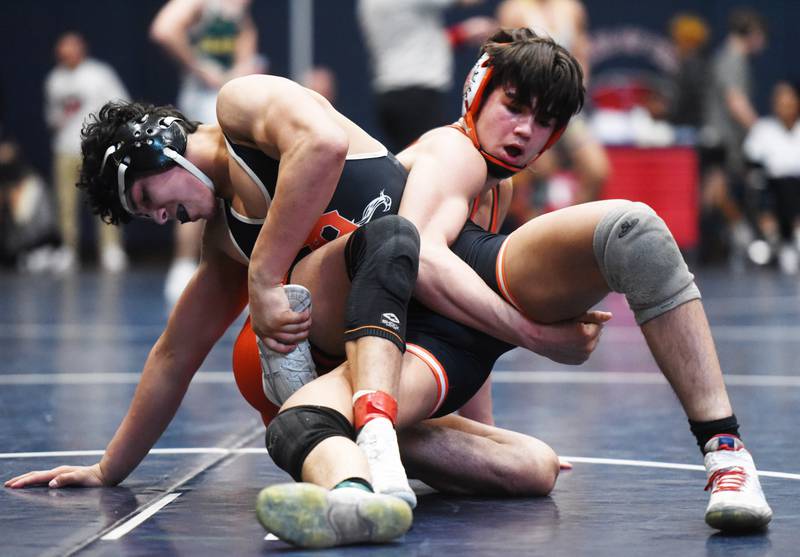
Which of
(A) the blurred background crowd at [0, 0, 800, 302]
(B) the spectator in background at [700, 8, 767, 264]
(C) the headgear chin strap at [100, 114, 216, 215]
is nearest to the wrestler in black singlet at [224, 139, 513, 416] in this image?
(C) the headgear chin strap at [100, 114, 216, 215]

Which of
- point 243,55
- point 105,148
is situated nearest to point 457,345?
point 105,148

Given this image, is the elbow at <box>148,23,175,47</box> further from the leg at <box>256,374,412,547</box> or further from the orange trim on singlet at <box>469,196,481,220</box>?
the leg at <box>256,374,412,547</box>

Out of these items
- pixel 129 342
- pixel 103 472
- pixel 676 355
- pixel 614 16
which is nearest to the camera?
pixel 676 355

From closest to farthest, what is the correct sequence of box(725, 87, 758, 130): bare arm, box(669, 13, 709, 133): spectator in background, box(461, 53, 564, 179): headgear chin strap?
box(461, 53, 564, 179): headgear chin strap, box(725, 87, 758, 130): bare arm, box(669, 13, 709, 133): spectator in background

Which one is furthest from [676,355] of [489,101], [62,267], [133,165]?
[62,267]

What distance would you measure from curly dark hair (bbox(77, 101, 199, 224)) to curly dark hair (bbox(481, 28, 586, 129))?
0.73m

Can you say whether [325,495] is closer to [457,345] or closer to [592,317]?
[457,345]

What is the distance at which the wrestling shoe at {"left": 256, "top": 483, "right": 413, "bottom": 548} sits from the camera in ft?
8.70

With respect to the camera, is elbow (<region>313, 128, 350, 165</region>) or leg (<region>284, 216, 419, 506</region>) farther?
elbow (<region>313, 128, 350, 165</region>)

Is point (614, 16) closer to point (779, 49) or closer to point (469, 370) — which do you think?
point (779, 49)

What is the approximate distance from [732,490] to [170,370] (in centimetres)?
136

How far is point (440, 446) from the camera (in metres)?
3.38

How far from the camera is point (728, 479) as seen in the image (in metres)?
2.95

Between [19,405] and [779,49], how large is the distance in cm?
1220
